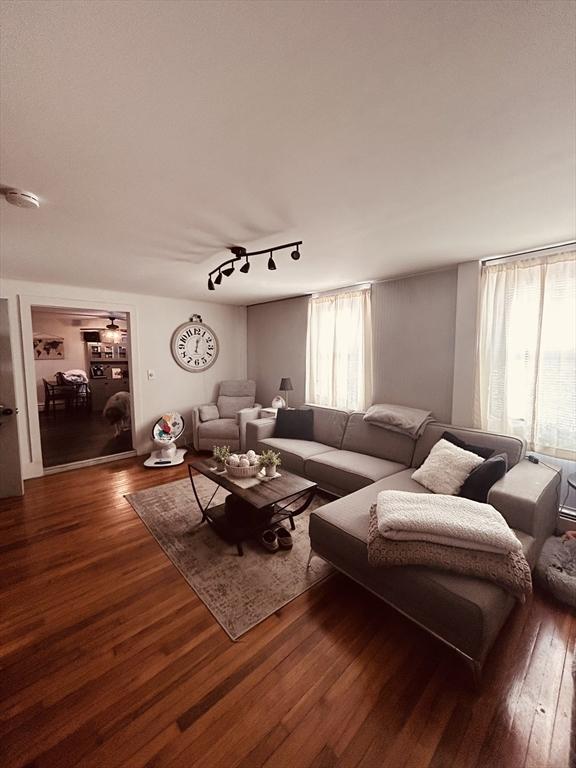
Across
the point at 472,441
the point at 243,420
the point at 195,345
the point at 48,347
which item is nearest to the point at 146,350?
the point at 195,345

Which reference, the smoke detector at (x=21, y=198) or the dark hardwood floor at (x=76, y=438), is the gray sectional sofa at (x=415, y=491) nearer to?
the smoke detector at (x=21, y=198)

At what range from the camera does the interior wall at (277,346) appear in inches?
182

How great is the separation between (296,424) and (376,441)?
40.8 inches

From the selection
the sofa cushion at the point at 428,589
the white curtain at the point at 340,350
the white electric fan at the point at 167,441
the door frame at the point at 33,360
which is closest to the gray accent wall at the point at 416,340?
the white curtain at the point at 340,350

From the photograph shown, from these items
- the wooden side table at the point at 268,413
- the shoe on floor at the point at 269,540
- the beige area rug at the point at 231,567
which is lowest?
the beige area rug at the point at 231,567

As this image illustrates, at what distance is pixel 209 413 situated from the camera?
4789 millimetres

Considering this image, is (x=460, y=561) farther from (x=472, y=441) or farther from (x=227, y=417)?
(x=227, y=417)

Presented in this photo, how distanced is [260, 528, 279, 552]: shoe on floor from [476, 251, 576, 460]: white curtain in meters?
2.12

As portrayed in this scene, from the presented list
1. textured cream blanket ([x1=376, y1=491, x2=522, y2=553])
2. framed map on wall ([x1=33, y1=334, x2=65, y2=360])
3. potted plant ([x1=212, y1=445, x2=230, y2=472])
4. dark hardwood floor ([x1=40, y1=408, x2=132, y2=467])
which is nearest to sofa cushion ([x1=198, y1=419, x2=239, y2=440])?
dark hardwood floor ([x1=40, y1=408, x2=132, y2=467])

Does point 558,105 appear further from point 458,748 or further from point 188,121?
point 458,748

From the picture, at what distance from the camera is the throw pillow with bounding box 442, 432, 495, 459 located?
242cm

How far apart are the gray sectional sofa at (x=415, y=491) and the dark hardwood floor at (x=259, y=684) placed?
191 mm

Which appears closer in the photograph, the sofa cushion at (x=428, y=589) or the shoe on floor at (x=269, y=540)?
the sofa cushion at (x=428, y=589)

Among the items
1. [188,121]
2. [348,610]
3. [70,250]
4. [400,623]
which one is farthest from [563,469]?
[70,250]
